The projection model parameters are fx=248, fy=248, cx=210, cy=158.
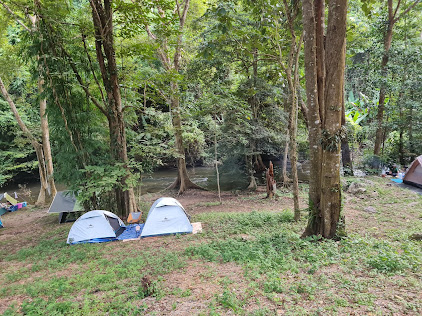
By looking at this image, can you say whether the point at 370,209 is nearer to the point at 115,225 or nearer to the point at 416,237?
the point at 416,237

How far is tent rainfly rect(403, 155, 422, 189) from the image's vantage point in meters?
10.9

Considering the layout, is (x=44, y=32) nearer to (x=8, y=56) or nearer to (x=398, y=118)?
(x=8, y=56)

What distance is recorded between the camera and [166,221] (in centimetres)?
784


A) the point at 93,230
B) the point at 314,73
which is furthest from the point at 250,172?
the point at 314,73

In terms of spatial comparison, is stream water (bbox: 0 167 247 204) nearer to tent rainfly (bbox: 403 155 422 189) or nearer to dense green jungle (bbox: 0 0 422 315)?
dense green jungle (bbox: 0 0 422 315)

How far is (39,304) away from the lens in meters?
4.08

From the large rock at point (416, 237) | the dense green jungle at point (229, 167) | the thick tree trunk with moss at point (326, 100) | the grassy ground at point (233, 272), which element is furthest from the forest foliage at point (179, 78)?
the large rock at point (416, 237)

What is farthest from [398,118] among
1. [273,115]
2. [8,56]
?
[8,56]

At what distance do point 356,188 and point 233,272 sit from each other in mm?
8741

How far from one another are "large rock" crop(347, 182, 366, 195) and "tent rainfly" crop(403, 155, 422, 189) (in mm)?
2396

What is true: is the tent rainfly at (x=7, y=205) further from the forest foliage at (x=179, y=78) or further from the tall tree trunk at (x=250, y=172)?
the tall tree trunk at (x=250, y=172)

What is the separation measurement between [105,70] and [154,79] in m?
1.81

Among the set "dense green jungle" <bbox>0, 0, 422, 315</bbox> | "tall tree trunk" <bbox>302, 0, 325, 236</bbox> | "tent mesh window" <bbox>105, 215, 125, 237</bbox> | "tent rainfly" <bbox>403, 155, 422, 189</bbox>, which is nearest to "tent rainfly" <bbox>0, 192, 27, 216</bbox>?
"dense green jungle" <bbox>0, 0, 422, 315</bbox>

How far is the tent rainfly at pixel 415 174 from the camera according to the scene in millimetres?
10867
